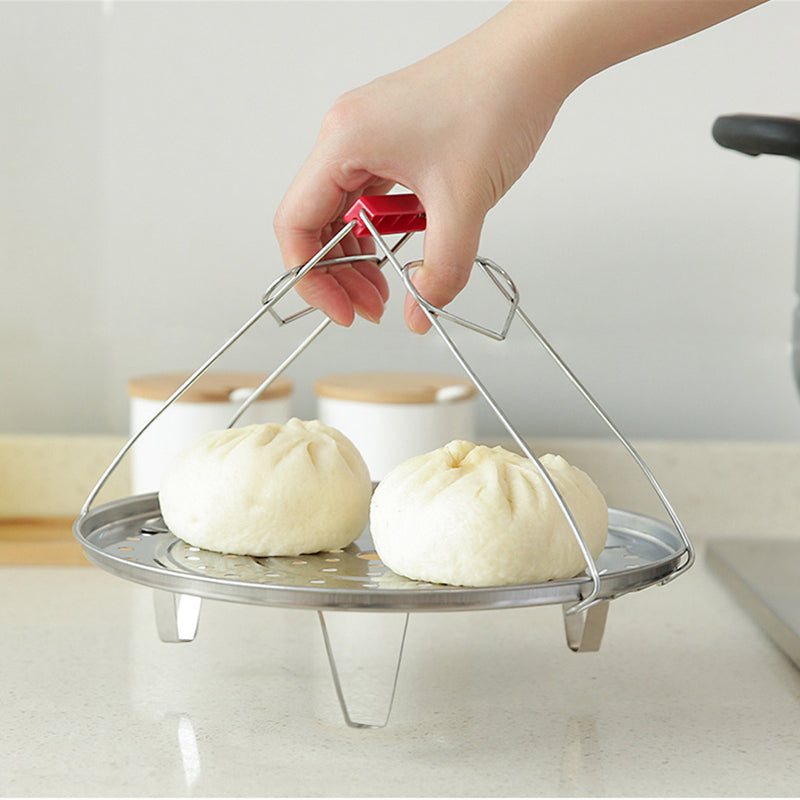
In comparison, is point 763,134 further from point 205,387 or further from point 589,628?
point 205,387

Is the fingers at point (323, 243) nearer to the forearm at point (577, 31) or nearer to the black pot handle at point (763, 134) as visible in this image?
the forearm at point (577, 31)

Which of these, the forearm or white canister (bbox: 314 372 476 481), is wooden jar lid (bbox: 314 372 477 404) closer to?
white canister (bbox: 314 372 476 481)

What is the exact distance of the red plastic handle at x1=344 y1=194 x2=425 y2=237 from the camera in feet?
1.93

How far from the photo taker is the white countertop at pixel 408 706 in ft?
2.03

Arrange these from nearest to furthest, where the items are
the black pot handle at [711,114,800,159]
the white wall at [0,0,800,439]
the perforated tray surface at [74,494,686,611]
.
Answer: the perforated tray surface at [74,494,686,611] → the black pot handle at [711,114,800,159] → the white wall at [0,0,800,439]

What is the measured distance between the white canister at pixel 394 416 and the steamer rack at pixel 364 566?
0.27 m

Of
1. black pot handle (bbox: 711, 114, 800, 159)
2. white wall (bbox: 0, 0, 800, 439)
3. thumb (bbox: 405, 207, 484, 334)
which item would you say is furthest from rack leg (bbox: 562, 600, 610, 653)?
white wall (bbox: 0, 0, 800, 439)

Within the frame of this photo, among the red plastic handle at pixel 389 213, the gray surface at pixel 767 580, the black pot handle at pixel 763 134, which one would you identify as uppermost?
the red plastic handle at pixel 389 213

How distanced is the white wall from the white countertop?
35cm

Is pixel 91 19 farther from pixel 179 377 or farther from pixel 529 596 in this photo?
pixel 529 596

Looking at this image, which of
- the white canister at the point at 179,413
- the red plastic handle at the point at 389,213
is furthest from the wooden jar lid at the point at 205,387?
the red plastic handle at the point at 389,213

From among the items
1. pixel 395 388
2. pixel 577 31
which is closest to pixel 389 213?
pixel 577 31

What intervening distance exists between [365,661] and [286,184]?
65 centimetres

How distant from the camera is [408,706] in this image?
2.39 feet
